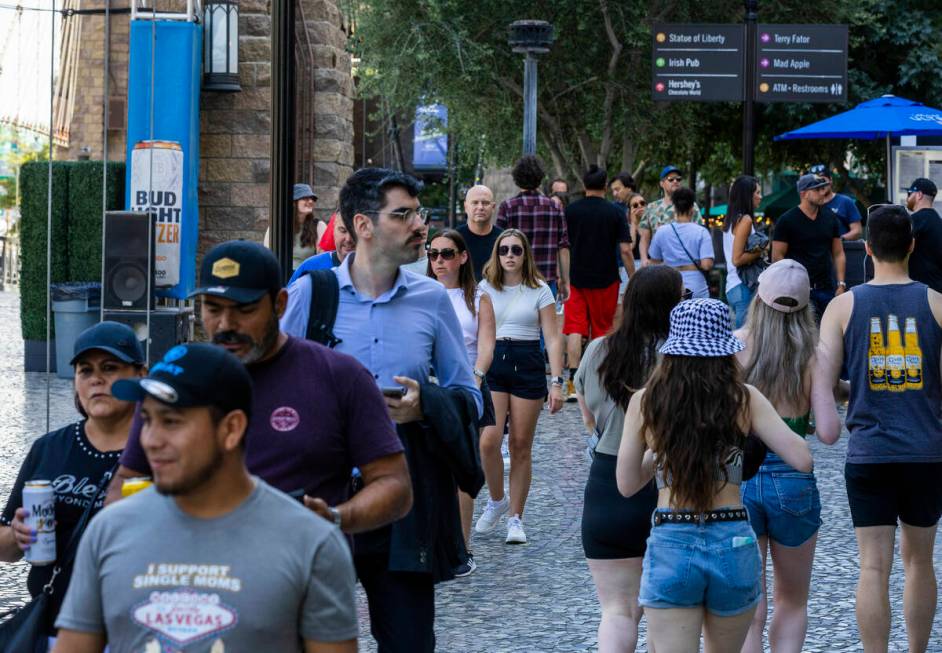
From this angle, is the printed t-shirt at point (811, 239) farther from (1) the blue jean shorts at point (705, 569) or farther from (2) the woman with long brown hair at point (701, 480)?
(1) the blue jean shorts at point (705, 569)

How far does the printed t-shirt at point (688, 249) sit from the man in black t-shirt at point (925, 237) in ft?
6.40

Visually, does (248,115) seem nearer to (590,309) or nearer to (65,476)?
(590,309)

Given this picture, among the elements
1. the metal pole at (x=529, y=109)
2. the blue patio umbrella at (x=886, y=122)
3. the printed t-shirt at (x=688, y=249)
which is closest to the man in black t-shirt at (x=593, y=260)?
the printed t-shirt at (x=688, y=249)

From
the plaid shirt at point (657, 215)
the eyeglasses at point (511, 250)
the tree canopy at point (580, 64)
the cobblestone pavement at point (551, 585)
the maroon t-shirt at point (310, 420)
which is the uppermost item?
the tree canopy at point (580, 64)

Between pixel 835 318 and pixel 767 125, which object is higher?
pixel 767 125

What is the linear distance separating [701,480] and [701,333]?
0.42 metres

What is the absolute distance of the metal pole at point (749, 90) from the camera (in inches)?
648

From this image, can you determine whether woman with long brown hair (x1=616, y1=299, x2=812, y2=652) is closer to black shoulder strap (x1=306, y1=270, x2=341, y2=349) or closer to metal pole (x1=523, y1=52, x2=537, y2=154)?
black shoulder strap (x1=306, y1=270, x2=341, y2=349)

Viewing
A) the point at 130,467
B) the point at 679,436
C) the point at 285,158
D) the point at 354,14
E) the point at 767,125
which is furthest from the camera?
the point at 767,125

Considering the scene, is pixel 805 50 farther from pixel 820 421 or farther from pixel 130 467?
pixel 130 467

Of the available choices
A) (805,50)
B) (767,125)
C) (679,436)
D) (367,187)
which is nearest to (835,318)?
(679,436)

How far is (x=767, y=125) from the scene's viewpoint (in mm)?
28297

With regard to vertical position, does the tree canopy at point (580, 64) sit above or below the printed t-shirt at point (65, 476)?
above

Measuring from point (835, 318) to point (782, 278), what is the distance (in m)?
0.49
